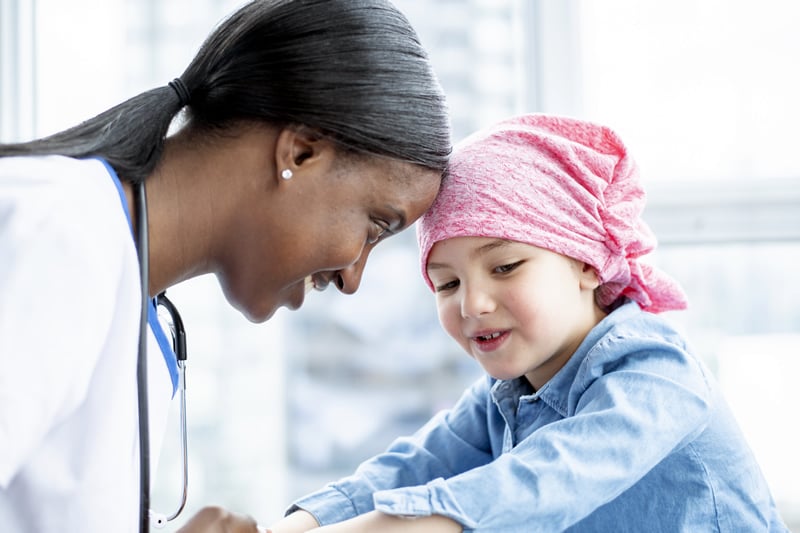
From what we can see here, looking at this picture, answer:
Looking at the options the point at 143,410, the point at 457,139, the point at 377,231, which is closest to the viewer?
the point at 143,410

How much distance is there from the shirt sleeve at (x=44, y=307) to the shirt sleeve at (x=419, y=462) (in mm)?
522

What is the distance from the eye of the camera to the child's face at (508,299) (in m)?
1.24

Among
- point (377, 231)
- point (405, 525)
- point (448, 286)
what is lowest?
point (405, 525)

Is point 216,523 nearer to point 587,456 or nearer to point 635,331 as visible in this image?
point 587,456

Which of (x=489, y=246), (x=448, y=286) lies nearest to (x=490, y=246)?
(x=489, y=246)

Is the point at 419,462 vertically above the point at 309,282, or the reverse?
the point at 309,282

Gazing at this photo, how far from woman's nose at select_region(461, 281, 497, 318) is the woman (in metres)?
0.14

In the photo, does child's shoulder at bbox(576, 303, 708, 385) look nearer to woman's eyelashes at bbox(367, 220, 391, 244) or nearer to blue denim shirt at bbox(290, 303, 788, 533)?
blue denim shirt at bbox(290, 303, 788, 533)

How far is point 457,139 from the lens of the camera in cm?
212

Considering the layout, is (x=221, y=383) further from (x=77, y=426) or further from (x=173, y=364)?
(x=77, y=426)

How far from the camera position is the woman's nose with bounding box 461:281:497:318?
1.23 metres

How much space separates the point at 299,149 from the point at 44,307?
0.39 meters

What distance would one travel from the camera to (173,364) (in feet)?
3.70

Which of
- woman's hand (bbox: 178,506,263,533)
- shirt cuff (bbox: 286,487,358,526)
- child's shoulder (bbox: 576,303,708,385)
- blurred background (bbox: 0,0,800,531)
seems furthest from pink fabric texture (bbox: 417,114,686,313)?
blurred background (bbox: 0,0,800,531)
